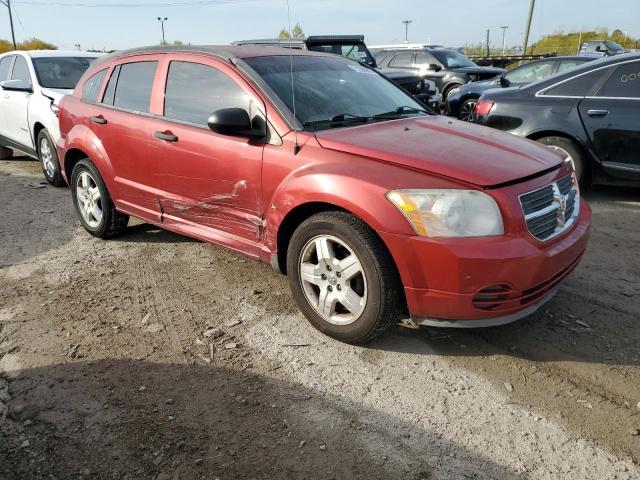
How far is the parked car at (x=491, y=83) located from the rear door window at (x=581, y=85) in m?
3.09

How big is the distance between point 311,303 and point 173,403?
1.02 metres

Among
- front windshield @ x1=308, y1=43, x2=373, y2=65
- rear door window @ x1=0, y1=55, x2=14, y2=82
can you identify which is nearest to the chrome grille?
rear door window @ x1=0, y1=55, x2=14, y2=82

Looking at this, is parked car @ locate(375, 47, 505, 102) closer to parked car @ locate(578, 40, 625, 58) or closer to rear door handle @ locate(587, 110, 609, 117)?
parked car @ locate(578, 40, 625, 58)

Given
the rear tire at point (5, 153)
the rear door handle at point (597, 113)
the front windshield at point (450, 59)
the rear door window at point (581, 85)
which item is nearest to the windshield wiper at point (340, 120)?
the rear door handle at point (597, 113)

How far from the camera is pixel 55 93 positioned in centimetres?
724

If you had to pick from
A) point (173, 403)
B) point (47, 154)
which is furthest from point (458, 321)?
point (47, 154)

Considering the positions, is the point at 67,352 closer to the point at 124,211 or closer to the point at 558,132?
the point at 124,211

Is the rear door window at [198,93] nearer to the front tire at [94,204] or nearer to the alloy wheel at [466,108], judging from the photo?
the front tire at [94,204]

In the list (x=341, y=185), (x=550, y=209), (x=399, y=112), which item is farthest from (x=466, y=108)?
(x=341, y=185)

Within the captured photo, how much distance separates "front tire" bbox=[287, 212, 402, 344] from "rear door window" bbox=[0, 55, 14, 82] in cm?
742

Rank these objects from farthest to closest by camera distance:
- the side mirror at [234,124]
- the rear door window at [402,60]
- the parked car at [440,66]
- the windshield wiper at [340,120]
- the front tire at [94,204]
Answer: the rear door window at [402,60] < the parked car at [440,66] < the front tire at [94,204] < the windshield wiper at [340,120] < the side mirror at [234,124]

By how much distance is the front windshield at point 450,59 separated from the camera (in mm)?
14539

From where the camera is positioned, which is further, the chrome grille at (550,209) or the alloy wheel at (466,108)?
the alloy wheel at (466,108)

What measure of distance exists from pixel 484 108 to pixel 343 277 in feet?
14.7
